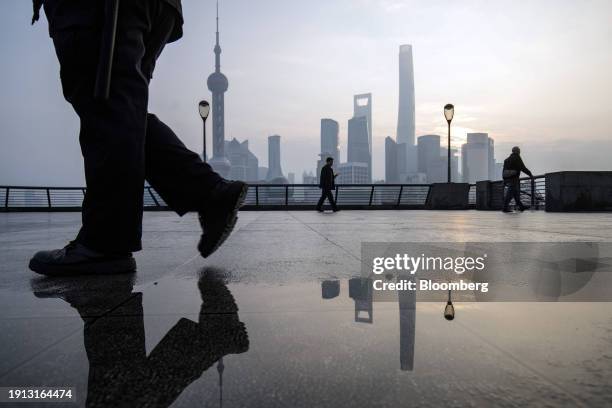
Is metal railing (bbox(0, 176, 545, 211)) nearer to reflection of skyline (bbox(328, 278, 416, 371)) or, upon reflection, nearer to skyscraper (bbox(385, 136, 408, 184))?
reflection of skyline (bbox(328, 278, 416, 371))


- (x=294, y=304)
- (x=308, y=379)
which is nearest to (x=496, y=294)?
(x=294, y=304)

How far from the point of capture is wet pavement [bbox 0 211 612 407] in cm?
76

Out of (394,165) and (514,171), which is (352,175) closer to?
(394,165)

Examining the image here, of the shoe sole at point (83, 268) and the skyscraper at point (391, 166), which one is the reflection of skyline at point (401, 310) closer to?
the shoe sole at point (83, 268)

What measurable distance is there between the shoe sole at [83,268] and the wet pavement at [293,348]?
285 mm

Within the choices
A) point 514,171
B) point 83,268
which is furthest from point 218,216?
point 514,171

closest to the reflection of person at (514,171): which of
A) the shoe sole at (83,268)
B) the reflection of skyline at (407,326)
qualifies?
the reflection of skyline at (407,326)

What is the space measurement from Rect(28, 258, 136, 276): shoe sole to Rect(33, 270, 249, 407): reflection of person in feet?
1.51

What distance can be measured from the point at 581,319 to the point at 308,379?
2.85ft

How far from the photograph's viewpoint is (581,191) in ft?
42.9

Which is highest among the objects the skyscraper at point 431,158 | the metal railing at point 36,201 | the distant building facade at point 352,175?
the skyscraper at point 431,158

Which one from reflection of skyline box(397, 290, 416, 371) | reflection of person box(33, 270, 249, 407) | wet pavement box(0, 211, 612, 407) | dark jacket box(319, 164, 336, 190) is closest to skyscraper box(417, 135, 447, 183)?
dark jacket box(319, 164, 336, 190)

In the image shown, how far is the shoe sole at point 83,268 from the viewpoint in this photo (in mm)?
2025

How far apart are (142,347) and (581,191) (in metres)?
14.9
